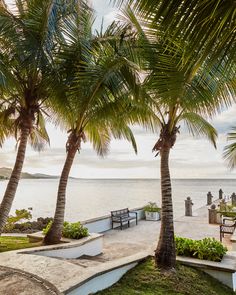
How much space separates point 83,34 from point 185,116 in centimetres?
346

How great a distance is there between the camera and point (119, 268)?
5703 mm

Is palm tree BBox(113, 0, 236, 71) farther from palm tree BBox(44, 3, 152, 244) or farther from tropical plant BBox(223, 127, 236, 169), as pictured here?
tropical plant BBox(223, 127, 236, 169)

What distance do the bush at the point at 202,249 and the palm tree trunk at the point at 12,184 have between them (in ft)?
14.2

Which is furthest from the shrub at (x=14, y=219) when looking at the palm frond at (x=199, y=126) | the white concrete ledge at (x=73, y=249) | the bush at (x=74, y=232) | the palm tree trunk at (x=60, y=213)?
the palm frond at (x=199, y=126)

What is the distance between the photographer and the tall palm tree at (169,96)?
4.70 m

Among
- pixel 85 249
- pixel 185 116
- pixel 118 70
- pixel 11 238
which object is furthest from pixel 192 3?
pixel 11 238

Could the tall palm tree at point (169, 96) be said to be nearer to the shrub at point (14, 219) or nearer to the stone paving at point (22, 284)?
the stone paving at point (22, 284)

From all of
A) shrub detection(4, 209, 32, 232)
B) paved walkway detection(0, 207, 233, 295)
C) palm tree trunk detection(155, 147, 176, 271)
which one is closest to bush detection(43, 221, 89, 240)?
paved walkway detection(0, 207, 233, 295)

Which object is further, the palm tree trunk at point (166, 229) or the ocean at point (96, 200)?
the ocean at point (96, 200)

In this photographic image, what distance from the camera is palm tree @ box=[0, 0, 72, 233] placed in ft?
19.5

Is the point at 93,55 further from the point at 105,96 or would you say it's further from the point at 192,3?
the point at 192,3

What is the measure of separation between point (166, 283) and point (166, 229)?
1127 millimetres

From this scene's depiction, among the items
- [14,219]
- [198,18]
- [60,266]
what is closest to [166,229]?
[60,266]

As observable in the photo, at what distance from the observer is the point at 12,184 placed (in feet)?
22.9
